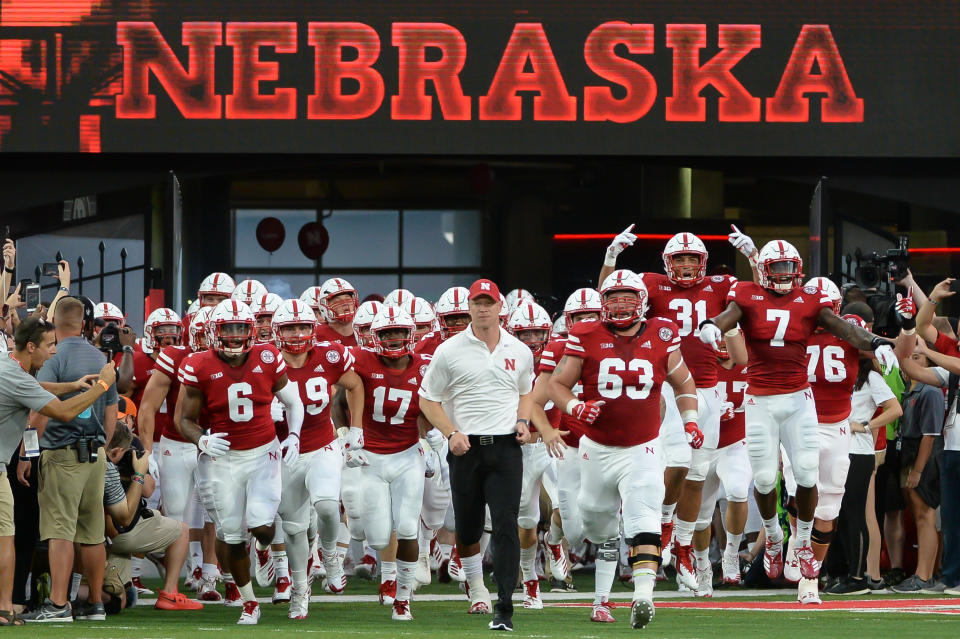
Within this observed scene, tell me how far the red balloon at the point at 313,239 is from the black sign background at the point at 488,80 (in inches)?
151

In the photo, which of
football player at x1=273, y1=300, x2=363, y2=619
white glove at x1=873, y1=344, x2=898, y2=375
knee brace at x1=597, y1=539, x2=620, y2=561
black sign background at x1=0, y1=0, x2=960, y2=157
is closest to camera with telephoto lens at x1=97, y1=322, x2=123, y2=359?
football player at x1=273, y1=300, x2=363, y2=619

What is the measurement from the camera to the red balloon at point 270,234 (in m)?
21.0

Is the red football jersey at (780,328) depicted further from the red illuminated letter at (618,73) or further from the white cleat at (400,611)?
the red illuminated letter at (618,73)

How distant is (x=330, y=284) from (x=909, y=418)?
4.57m

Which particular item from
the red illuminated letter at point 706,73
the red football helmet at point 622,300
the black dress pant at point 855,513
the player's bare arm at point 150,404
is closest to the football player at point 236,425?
the player's bare arm at point 150,404

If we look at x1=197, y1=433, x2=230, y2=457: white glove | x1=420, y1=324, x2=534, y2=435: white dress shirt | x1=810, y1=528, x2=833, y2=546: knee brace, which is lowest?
x1=810, y1=528, x2=833, y2=546: knee brace

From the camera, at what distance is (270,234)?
21078mm

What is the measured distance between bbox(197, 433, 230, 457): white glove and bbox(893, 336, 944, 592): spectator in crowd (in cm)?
512

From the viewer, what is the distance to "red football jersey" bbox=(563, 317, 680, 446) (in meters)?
10.0

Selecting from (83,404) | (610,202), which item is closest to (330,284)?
(83,404)

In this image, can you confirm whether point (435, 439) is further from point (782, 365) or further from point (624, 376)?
point (782, 365)

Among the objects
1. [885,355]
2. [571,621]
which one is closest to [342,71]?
[885,355]

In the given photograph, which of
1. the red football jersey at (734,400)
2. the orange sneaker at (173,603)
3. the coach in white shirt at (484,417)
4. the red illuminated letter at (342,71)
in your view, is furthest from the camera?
the red illuminated letter at (342,71)

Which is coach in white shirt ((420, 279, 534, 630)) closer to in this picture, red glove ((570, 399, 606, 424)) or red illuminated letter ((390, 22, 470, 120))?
red glove ((570, 399, 606, 424))
